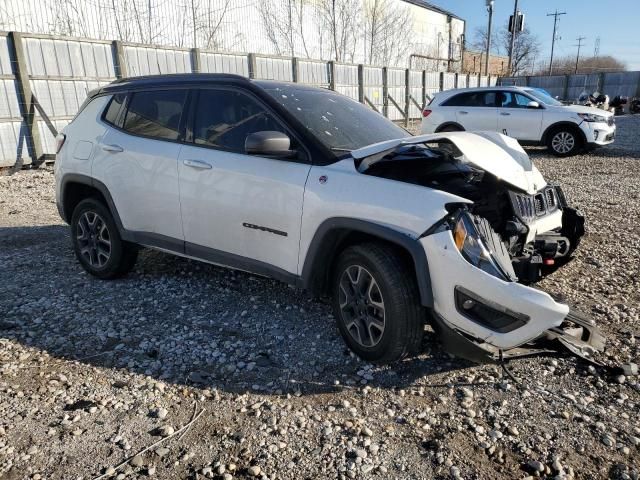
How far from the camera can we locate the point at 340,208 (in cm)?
310

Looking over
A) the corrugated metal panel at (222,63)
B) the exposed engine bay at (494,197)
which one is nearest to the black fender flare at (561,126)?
the corrugated metal panel at (222,63)

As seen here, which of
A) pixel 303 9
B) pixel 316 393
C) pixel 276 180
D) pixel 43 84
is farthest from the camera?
pixel 303 9

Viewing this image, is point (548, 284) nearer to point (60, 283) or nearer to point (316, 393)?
point (316, 393)

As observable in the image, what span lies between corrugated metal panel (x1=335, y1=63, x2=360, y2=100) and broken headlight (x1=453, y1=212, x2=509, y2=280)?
17.6 m

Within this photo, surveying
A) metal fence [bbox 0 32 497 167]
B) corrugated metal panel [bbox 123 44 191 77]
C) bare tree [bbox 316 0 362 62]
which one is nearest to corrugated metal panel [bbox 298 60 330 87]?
metal fence [bbox 0 32 497 167]

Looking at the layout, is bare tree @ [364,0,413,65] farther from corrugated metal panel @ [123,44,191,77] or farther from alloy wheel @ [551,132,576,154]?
alloy wheel @ [551,132,576,154]

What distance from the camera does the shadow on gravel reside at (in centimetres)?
312

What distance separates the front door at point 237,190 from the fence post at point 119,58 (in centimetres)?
996

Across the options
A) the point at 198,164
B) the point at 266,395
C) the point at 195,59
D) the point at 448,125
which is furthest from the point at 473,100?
the point at 266,395

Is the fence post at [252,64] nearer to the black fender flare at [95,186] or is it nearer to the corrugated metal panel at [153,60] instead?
the corrugated metal panel at [153,60]

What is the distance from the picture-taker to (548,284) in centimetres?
443

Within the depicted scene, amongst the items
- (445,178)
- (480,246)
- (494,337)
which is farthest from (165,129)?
(494,337)

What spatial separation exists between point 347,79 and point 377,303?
60.2ft

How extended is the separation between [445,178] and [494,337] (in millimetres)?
1122
